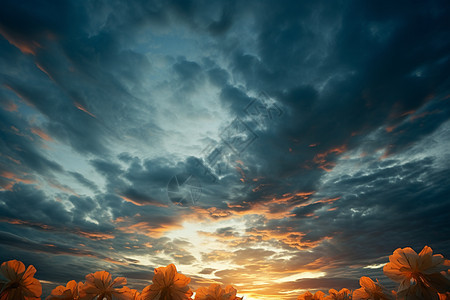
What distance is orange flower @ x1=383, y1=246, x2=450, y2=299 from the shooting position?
326cm

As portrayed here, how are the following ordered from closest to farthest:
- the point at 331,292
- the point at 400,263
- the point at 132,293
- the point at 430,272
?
the point at 430,272, the point at 400,263, the point at 132,293, the point at 331,292

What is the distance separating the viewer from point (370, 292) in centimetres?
404

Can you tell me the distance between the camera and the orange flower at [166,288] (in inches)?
135

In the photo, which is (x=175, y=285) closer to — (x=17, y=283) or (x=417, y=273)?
(x=17, y=283)

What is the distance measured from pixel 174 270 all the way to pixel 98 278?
1.45 meters

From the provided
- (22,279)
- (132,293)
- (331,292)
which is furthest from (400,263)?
(22,279)

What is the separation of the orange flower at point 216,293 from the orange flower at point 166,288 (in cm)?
41

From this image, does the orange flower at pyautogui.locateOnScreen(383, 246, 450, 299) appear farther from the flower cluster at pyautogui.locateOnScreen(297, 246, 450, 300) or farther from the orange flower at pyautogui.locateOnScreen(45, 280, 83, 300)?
the orange flower at pyautogui.locateOnScreen(45, 280, 83, 300)

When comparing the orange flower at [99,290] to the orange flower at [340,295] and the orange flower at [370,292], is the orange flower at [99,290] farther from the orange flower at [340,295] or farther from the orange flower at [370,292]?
the orange flower at [340,295]

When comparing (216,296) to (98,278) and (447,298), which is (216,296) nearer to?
(98,278)

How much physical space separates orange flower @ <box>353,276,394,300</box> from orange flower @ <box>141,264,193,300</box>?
140 inches

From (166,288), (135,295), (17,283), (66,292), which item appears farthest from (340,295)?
(17,283)

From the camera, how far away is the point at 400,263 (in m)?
3.53

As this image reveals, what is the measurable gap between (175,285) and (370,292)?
390 centimetres
